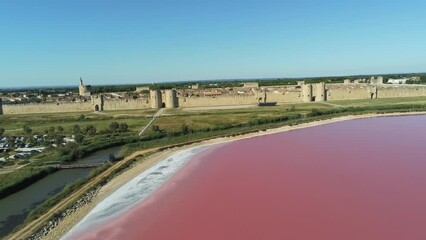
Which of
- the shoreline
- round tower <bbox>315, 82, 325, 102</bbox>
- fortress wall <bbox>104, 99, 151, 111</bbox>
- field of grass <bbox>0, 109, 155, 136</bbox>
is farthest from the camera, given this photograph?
round tower <bbox>315, 82, 325, 102</bbox>

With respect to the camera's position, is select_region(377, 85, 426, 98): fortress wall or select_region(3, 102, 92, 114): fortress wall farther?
Result: select_region(377, 85, 426, 98): fortress wall

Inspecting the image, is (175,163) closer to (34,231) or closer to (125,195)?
(125,195)

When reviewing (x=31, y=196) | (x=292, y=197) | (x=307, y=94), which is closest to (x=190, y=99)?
(x=307, y=94)

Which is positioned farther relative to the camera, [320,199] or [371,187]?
[371,187]

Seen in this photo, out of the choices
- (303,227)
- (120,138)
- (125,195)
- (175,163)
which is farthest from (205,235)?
(120,138)

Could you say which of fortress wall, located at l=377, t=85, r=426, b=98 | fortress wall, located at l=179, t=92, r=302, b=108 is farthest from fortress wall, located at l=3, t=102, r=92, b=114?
fortress wall, located at l=377, t=85, r=426, b=98

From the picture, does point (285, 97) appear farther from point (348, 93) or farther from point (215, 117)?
point (215, 117)

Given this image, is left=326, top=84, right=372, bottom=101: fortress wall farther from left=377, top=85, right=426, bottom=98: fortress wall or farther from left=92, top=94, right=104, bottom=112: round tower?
left=92, top=94, right=104, bottom=112: round tower
